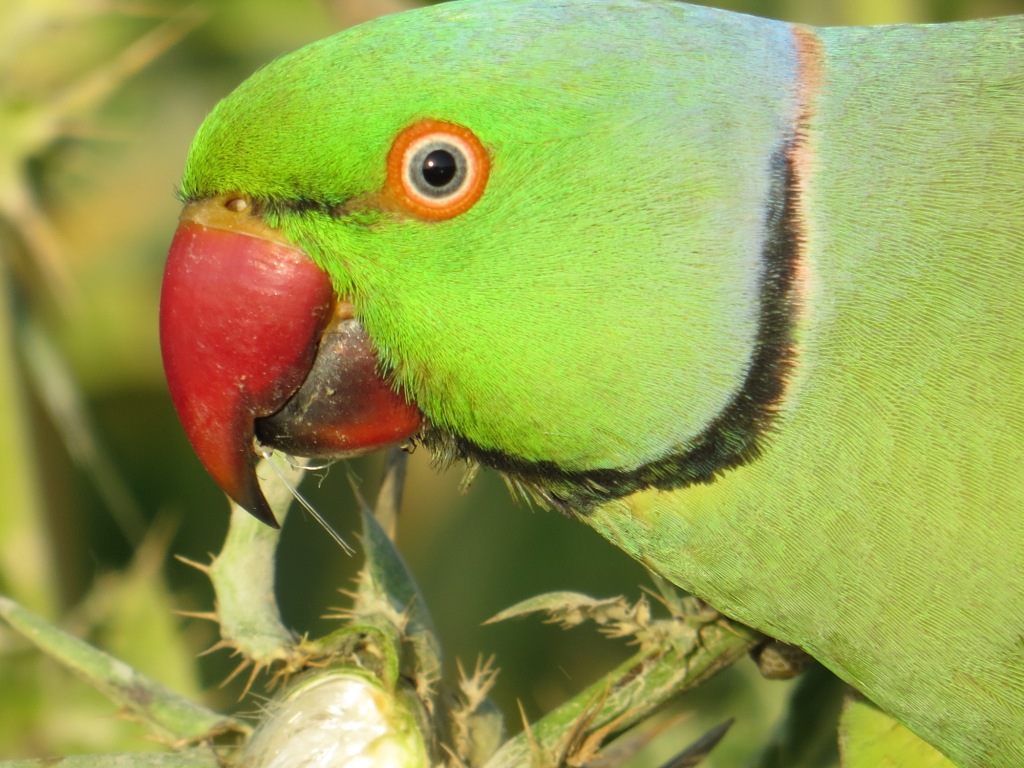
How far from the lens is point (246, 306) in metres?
1.83

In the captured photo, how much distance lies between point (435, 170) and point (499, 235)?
133 mm

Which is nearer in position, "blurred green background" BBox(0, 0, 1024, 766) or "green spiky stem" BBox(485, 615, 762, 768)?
"green spiky stem" BBox(485, 615, 762, 768)

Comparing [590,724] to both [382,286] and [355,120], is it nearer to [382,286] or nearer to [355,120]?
[382,286]

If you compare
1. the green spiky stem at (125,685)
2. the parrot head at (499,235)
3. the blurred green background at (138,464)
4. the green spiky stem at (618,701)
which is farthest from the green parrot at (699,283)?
the blurred green background at (138,464)

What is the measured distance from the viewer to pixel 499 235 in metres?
1.76

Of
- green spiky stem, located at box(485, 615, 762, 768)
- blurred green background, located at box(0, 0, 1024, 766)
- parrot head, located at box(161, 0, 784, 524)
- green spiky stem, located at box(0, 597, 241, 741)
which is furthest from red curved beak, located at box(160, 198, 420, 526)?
blurred green background, located at box(0, 0, 1024, 766)

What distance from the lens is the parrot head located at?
174cm

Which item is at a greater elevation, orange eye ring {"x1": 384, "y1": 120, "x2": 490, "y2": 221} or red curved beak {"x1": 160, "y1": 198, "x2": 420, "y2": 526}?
orange eye ring {"x1": 384, "y1": 120, "x2": 490, "y2": 221}

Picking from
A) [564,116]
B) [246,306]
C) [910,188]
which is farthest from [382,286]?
[910,188]

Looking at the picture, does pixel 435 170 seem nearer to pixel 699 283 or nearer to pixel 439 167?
pixel 439 167

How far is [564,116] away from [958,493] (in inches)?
31.8

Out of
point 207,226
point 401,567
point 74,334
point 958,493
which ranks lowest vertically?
point 74,334

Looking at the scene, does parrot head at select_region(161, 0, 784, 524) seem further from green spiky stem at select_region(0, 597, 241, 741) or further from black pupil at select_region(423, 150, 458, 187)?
green spiky stem at select_region(0, 597, 241, 741)

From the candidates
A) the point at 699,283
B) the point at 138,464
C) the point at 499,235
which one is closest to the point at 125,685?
the point at 499,235
